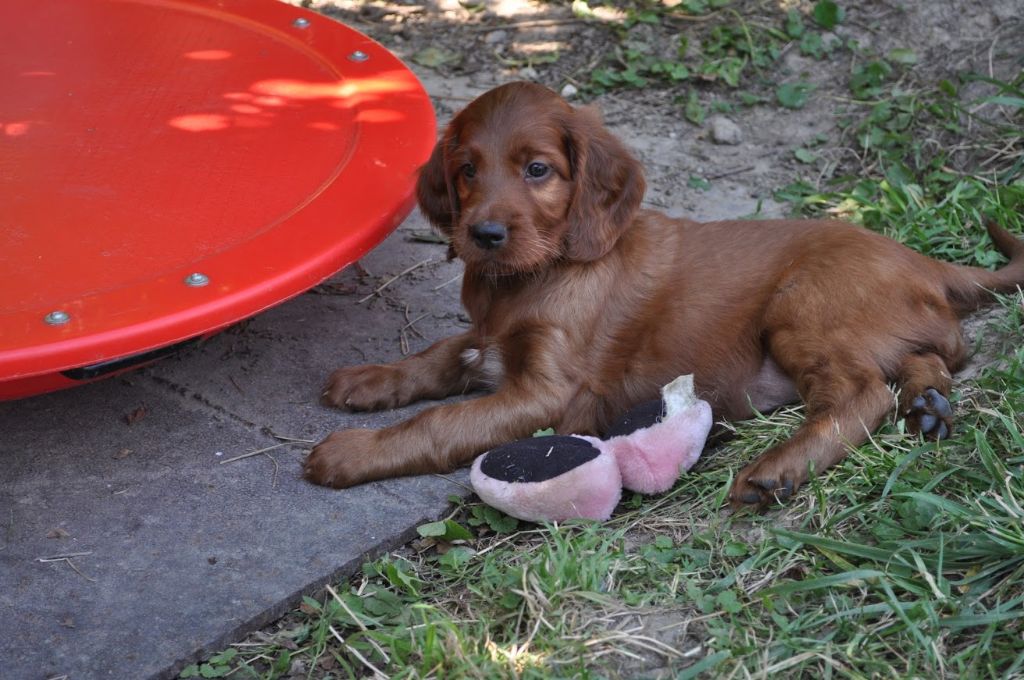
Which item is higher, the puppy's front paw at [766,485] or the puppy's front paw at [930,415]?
the puppy's front paw at [930,415]

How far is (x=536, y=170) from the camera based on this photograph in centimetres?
386

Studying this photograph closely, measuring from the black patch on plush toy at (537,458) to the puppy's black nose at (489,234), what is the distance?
648 millimetres

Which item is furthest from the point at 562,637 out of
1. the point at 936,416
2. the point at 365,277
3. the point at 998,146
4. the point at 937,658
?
the point at 998,146

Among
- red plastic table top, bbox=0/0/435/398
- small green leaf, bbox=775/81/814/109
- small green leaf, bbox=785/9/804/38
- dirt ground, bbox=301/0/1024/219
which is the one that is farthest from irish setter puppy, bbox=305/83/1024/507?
small green leaf, bbox=785/9/804/38

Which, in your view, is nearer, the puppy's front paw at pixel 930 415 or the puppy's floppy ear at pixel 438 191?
the puppy's front paw at pixel 930 415

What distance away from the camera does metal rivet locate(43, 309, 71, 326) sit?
11.3ft

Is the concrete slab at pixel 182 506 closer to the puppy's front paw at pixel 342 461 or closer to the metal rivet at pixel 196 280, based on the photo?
the puppy's front paw at pixel 342 461

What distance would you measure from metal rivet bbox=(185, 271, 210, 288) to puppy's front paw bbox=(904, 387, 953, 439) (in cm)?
219

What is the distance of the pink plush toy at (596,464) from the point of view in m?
3.37

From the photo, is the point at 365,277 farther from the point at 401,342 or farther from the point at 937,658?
the point at 937,658

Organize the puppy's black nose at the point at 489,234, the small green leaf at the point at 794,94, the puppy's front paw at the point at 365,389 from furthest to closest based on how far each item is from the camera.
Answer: the small green leaf at the point at 794,94, the puppy's front paw at the point at 365,389, the puppy's black nose at the point at 489,234

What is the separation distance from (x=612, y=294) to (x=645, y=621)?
1309 millimetres

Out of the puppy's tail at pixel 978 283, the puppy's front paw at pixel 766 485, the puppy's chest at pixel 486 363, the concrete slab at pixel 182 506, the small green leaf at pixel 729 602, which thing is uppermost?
the puppy's tail at pixel 978 283

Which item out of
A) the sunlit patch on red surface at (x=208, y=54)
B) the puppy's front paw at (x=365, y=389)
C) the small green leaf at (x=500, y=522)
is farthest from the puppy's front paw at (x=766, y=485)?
the sunlit patch on red surface at (x=208, y=54)
